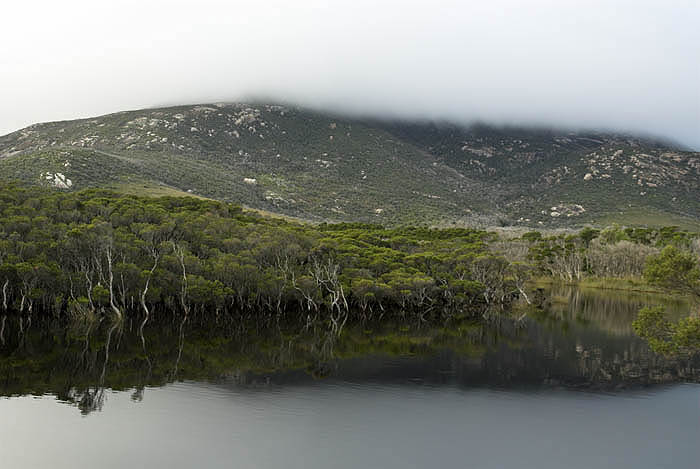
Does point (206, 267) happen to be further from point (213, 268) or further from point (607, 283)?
point (607, 283)

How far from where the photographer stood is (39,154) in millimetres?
131375

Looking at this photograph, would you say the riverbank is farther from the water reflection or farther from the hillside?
the water reflection

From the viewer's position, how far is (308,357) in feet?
A: 147

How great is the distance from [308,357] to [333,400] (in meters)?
11.9

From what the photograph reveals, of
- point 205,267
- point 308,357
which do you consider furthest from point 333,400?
point 205,267

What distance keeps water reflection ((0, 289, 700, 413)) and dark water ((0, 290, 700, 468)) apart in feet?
0.75

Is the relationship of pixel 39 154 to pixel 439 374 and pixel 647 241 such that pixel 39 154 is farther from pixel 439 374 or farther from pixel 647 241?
pixel 647 241

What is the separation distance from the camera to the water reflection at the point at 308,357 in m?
37.2

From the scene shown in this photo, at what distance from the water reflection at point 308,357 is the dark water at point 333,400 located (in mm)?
227

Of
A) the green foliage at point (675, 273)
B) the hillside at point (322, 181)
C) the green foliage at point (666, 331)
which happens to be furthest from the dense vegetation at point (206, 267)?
the hillside at point (322, 181)

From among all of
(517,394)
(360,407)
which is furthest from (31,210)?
(517,394)

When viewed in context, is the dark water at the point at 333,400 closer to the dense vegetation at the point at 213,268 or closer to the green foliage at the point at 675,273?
the dense vegetation at the point at 213,268

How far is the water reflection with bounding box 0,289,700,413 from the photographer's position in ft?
122

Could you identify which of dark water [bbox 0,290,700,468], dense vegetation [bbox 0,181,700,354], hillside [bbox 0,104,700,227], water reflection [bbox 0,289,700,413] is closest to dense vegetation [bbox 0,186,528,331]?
dense vegetation [bbox 0,181,700,354]
